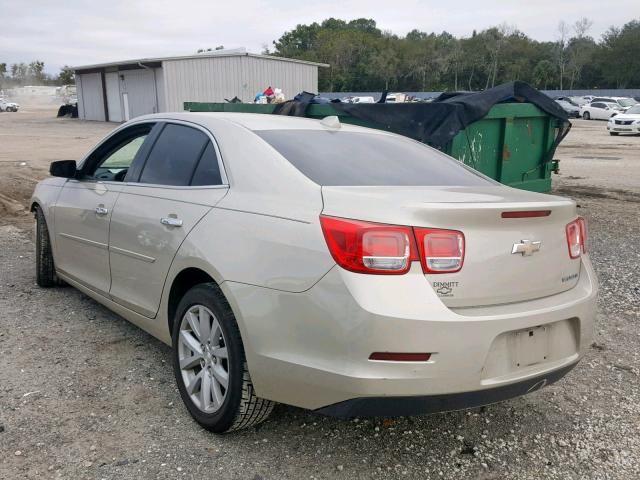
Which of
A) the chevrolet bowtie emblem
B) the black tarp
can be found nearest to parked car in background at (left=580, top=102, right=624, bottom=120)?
the black tarp

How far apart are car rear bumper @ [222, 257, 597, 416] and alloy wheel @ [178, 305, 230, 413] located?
0.30 meters

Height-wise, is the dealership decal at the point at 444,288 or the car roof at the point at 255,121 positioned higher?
the car roof at the point at 255,121

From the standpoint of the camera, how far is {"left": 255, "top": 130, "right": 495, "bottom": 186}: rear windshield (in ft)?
9.75

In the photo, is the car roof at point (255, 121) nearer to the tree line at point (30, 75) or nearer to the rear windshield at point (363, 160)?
the rear windshield at point (363, 160)

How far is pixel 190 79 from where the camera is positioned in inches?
1336

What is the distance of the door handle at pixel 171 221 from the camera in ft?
10.4

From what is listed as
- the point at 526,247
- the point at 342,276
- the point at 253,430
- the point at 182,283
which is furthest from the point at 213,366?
the point at 526,247

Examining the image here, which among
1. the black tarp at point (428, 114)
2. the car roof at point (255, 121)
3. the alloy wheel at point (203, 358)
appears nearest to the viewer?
the alloy wheel at point (203, 358)

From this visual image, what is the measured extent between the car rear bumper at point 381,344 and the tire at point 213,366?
0.47 feet

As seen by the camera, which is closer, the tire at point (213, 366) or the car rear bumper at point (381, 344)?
the car rear bumper at point (381, 344)

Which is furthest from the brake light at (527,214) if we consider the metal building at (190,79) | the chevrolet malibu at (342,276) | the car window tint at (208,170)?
the metal building at (190,79)

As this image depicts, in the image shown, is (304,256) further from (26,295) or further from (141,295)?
(26,295)

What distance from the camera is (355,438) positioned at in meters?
3.07

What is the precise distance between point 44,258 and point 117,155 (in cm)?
131
